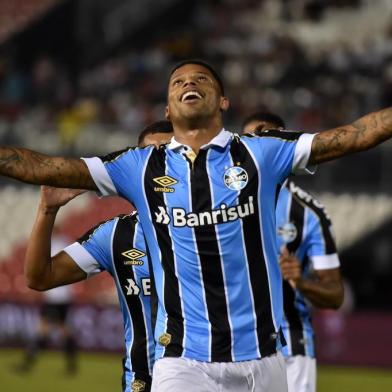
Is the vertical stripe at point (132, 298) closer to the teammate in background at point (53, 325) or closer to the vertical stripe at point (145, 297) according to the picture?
the vertical stripe at point (145, 297)

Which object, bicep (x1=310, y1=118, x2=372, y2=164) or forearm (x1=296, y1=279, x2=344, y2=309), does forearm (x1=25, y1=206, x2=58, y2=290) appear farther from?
forearm (x1=296, y1=279, x2=344, y2=309)

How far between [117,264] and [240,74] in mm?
15395

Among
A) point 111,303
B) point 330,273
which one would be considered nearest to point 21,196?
point 111,303

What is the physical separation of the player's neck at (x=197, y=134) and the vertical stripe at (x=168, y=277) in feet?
0.55

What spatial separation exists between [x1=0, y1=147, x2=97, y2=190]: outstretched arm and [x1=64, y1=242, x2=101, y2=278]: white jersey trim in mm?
866

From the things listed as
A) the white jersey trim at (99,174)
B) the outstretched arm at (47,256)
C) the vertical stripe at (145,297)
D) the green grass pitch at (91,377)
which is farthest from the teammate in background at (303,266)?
the green grass pitch at (91,377)

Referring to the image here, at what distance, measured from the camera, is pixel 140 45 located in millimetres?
22250

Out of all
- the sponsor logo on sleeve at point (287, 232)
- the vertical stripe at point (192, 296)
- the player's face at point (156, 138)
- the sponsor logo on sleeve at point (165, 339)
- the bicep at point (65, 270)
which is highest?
the player's face at point (156, 138)

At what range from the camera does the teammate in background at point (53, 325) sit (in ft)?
49.1

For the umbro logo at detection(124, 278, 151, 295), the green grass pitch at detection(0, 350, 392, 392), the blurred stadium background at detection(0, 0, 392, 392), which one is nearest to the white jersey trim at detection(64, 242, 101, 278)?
the umbro logo at detection(124, 278, 151, 295)

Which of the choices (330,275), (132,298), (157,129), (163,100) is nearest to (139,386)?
(132,298)

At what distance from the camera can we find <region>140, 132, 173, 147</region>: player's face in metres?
5.79

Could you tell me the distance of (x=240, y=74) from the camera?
20828 mm

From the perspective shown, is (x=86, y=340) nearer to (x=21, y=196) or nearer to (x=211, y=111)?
(x=21, y=196)
